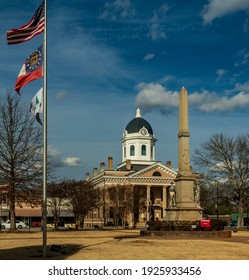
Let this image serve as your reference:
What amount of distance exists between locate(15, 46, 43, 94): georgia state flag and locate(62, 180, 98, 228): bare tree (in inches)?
1738

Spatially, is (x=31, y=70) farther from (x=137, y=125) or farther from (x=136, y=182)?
(x=137, y=125)

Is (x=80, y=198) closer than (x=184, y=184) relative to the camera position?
No

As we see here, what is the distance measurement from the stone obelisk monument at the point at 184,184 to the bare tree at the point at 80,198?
31.2 m

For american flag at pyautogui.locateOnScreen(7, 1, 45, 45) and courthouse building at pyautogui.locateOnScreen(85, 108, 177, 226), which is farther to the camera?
courthouse building at pyautogui.locateOnScreen(85, 108, 177, 226)

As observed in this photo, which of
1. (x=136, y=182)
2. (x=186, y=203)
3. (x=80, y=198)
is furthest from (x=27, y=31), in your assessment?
(x=136, y=182)

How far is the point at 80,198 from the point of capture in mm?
63781

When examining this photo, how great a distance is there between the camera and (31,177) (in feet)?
143

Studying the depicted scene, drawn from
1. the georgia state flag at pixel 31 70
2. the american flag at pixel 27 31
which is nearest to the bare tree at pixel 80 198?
the georgia state flag at pixel 31 70

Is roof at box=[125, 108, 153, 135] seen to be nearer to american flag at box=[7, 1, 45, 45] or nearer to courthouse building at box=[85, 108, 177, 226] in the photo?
courthouse building at box=[85, 108, 177, 226]

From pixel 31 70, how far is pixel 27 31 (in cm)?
165

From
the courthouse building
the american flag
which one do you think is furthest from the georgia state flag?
the courthouse building

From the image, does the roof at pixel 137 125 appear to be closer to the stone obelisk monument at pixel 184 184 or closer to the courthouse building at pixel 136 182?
the courthouse building at pixel 136 182

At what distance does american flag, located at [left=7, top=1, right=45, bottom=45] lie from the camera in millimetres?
19922

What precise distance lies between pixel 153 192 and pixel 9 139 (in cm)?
5653
